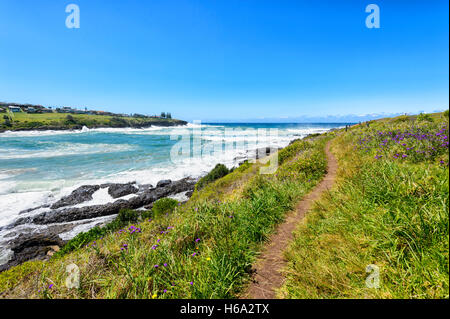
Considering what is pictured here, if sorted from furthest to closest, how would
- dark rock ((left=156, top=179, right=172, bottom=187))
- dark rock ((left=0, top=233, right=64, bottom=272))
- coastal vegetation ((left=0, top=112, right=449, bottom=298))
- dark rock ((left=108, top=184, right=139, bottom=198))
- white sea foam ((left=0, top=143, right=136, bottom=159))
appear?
white sea foam ((left=0, top=143, right=136, bottom=159)), dark rock ((left=156, top=179, right=172, bottom=187)), dark rock ((left=108, top=184, right=139, bottom=198)), dark rock ((left=0, top=233, right=64, bottom=272)), coastal vegetation ((left=0, top=112, right=449, bottom=298))

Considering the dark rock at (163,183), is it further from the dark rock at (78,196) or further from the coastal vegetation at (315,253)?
the coastal vegetation at (315,253)

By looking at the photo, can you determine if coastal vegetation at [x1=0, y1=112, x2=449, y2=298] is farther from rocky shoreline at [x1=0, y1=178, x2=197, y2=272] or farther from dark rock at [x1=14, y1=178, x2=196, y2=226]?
dark rock at [x1=14, y1=178, x2=196, y2=226]

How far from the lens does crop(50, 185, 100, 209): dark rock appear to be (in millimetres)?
12355

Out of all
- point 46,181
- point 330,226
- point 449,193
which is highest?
point 449,193

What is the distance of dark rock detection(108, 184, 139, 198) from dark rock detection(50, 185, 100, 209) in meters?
1.29

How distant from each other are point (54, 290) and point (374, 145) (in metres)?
10.5

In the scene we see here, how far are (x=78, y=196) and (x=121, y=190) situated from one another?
2.82m

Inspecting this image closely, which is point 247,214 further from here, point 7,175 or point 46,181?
point 7,175

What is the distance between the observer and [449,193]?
8.24 ft

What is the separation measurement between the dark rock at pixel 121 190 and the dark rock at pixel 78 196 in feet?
4.23

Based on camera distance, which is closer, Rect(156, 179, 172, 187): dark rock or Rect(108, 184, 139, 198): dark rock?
Rect(108, 184, 139, 198): dark rock

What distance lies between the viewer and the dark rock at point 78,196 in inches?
486

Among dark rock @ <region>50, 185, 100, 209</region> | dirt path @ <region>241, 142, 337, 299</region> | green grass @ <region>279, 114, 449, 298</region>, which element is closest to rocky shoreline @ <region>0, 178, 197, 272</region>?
dark rock @ <region>50, 185, 100, 209</region>
